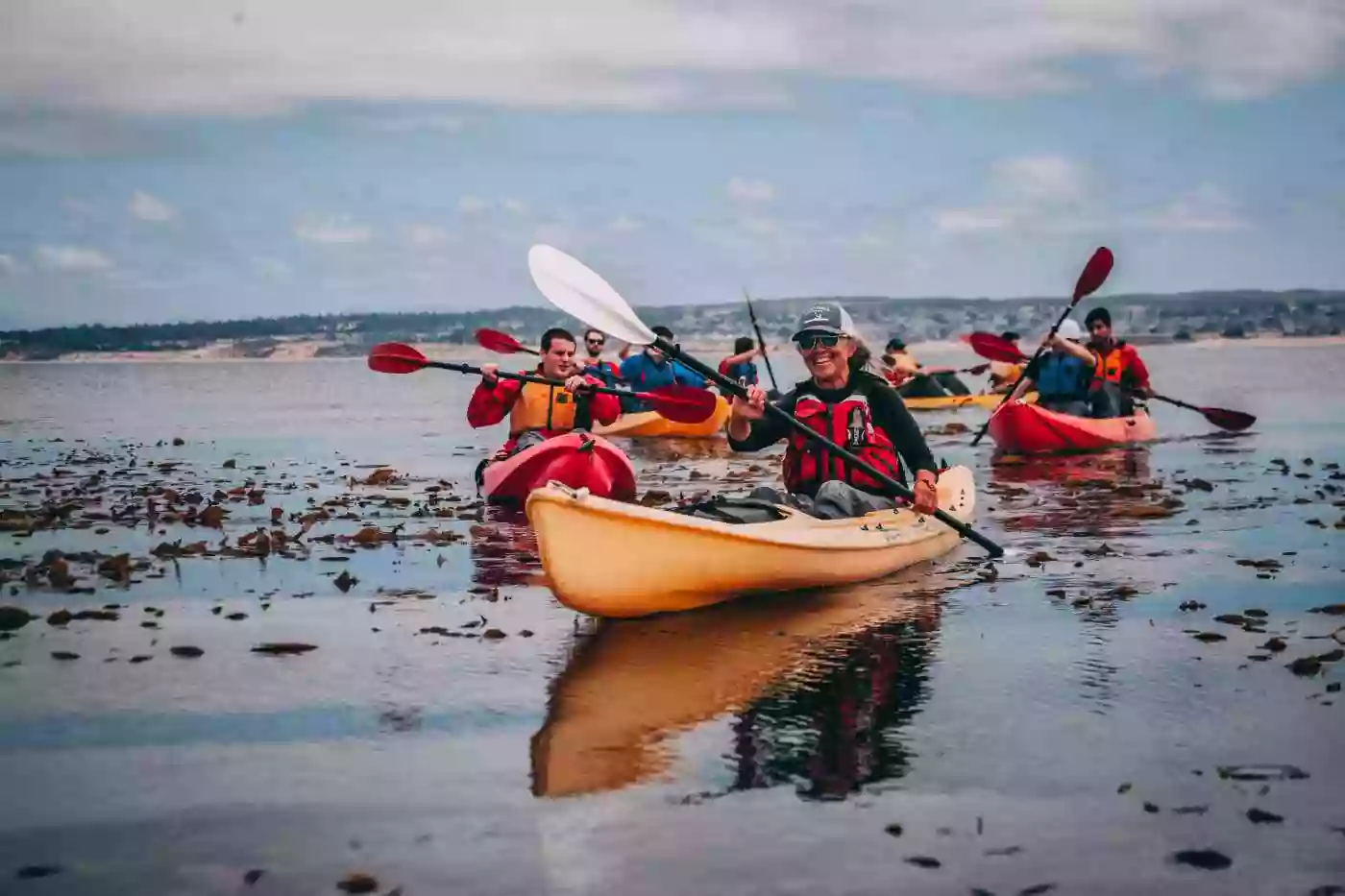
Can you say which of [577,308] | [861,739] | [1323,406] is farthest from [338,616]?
[1323,406]

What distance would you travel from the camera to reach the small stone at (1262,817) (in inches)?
220

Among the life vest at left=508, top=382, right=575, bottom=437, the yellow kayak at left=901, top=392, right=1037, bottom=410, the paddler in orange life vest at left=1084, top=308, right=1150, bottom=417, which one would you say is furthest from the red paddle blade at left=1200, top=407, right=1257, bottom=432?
the life vest at left=508, top=382, right=575, bottom=437

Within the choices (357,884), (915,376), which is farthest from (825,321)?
(915,376)

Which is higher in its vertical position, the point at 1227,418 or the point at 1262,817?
the point at 1227,418

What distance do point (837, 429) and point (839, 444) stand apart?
0.11m

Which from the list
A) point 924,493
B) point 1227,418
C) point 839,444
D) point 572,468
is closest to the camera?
point 924,493

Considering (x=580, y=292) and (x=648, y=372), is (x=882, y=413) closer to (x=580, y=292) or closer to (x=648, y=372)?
(x=580, y=292)

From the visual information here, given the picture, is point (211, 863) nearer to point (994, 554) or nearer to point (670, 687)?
point (670, 687)

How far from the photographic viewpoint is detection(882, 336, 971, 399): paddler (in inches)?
1173

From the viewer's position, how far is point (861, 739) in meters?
6.70

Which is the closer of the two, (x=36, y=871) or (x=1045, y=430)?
(x=36, y=871)

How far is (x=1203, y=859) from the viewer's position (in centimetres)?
523

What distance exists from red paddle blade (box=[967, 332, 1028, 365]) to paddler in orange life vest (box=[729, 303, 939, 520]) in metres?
9.98

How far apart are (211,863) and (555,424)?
965 centimetres
